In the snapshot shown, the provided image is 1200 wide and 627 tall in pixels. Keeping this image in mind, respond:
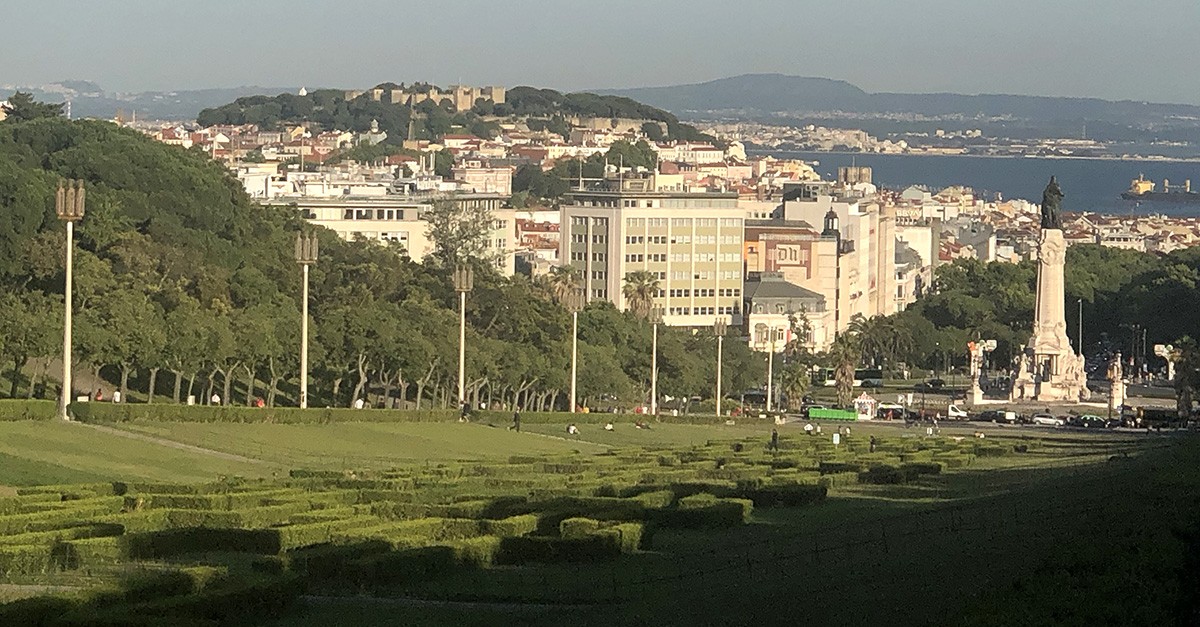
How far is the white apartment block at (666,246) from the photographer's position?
16400cm

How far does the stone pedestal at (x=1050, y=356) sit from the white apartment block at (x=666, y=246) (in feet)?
138

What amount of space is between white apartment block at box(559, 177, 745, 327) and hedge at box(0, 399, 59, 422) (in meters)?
111

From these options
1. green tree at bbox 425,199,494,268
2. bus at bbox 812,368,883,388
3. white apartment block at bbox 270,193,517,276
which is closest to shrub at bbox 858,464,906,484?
bus at bbox 812,368,883,388

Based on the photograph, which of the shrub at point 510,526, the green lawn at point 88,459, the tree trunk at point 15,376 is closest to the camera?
the shrub at point 510,526

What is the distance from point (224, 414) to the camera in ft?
180

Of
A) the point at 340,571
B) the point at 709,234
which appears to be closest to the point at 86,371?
the point at 340,571

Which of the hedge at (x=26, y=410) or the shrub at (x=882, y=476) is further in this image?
the shrub at (x=882, y=476)

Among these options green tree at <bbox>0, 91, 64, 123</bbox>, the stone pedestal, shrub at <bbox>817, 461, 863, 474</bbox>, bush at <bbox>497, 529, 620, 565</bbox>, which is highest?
green tree at <bbox>0, 91, 64, 123</bbox>

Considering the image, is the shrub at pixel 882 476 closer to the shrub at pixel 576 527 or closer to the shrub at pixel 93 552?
the shrub at pixel 576 527

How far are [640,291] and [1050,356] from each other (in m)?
26.2

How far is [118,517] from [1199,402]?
84412mm

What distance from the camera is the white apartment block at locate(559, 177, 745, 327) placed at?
164 m

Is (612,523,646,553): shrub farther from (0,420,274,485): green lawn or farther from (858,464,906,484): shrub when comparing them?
(858,464,906,484): shrub

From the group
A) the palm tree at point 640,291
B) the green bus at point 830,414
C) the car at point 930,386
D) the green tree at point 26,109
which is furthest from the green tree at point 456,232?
the green bus at point 830,414
